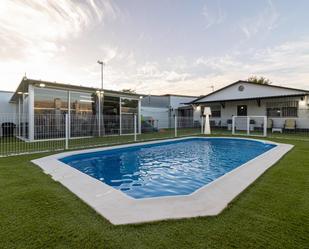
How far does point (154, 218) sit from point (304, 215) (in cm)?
205

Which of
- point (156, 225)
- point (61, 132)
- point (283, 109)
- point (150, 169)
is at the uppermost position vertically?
point (283, 109)

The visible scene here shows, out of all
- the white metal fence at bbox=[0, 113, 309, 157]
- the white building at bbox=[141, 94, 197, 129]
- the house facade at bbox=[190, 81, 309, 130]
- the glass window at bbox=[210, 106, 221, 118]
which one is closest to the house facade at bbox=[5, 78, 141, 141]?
the white metal fence at bbox=[0, 113, 309, 157]

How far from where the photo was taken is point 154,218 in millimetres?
2691

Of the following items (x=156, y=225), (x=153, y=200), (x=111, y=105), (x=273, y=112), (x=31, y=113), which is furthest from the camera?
(x=273, y=112)

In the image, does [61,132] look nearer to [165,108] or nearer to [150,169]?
[150,169]

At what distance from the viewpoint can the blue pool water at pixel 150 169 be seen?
4.80 m

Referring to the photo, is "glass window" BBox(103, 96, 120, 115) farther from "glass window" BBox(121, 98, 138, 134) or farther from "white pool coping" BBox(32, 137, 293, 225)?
"white pool coping" BBox(32, 137, 293, 225)

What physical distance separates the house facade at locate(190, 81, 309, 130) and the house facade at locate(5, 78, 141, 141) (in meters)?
9.35

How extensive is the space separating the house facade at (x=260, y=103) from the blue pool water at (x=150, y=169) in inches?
435

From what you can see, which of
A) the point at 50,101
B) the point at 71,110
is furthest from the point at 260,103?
the point at 50,101

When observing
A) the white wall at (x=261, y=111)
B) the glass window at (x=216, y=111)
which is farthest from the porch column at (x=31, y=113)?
the glass window at (x=216, y=111)

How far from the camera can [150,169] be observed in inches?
258

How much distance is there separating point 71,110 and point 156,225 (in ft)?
38.5

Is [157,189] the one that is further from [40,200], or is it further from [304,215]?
[304,215]
